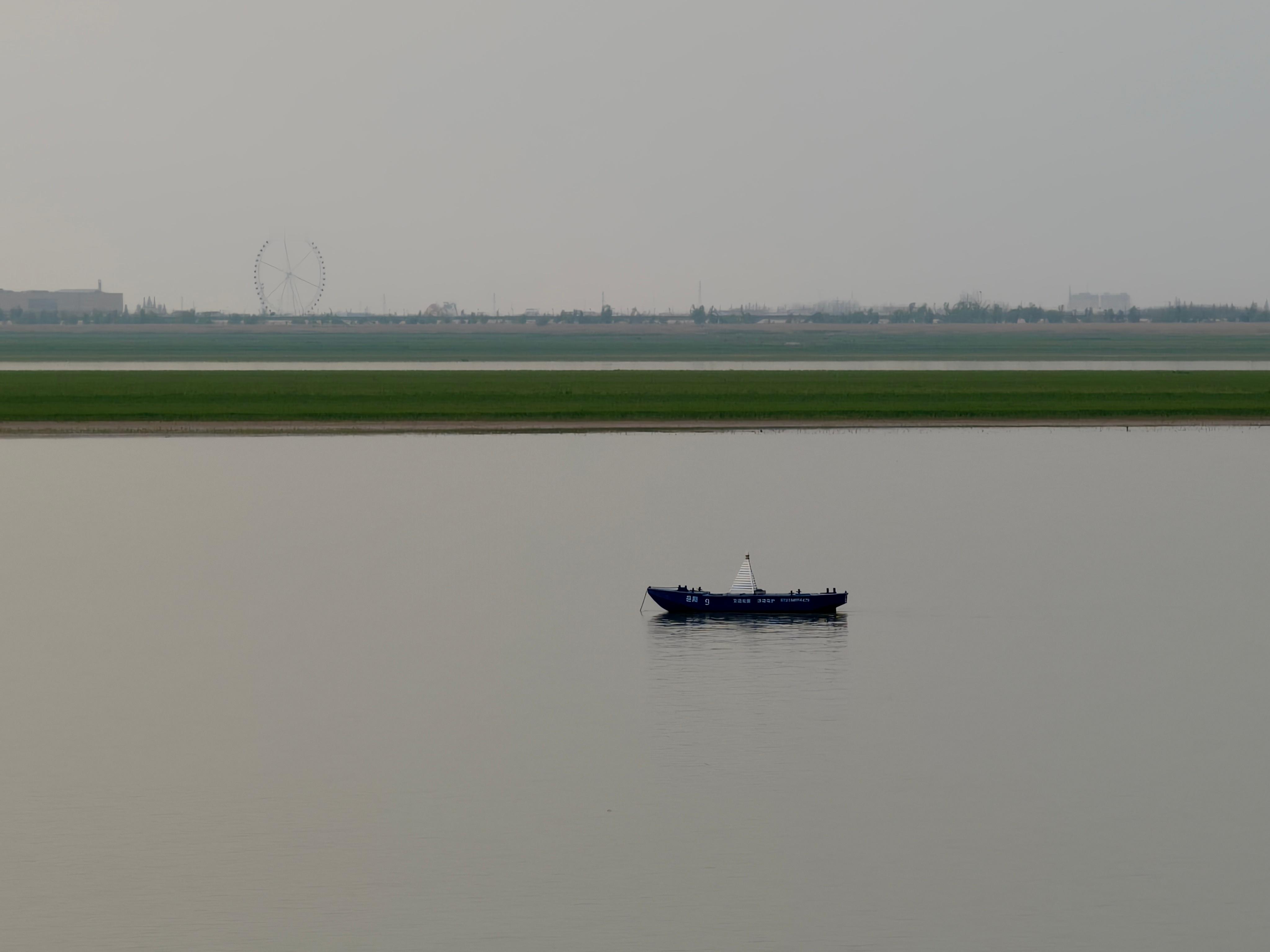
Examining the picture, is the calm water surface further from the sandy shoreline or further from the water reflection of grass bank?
the water reflection of grass bank

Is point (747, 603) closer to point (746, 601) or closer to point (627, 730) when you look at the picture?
point (746, 601)

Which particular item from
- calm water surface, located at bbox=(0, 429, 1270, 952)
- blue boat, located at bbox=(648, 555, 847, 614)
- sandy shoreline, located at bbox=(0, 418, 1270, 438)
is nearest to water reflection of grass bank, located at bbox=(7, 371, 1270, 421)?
sandy shoreline, located at bbox=(0, 418, 1270, 438)

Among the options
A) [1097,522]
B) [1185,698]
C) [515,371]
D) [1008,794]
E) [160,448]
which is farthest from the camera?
[515,371]

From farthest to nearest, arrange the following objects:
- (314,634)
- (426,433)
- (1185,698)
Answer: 1. (426,433)
2. (314,634)
3. (1185,698)

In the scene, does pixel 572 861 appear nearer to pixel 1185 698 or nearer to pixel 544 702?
pixel 544 702

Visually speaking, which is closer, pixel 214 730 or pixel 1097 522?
pixel 214 730

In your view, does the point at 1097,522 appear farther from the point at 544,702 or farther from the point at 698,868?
the point at 698,868

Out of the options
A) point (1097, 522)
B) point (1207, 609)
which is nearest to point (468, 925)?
point (1207, 609)

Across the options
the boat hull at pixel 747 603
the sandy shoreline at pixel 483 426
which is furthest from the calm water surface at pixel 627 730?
the sandy shoreline at pixel 483 426
